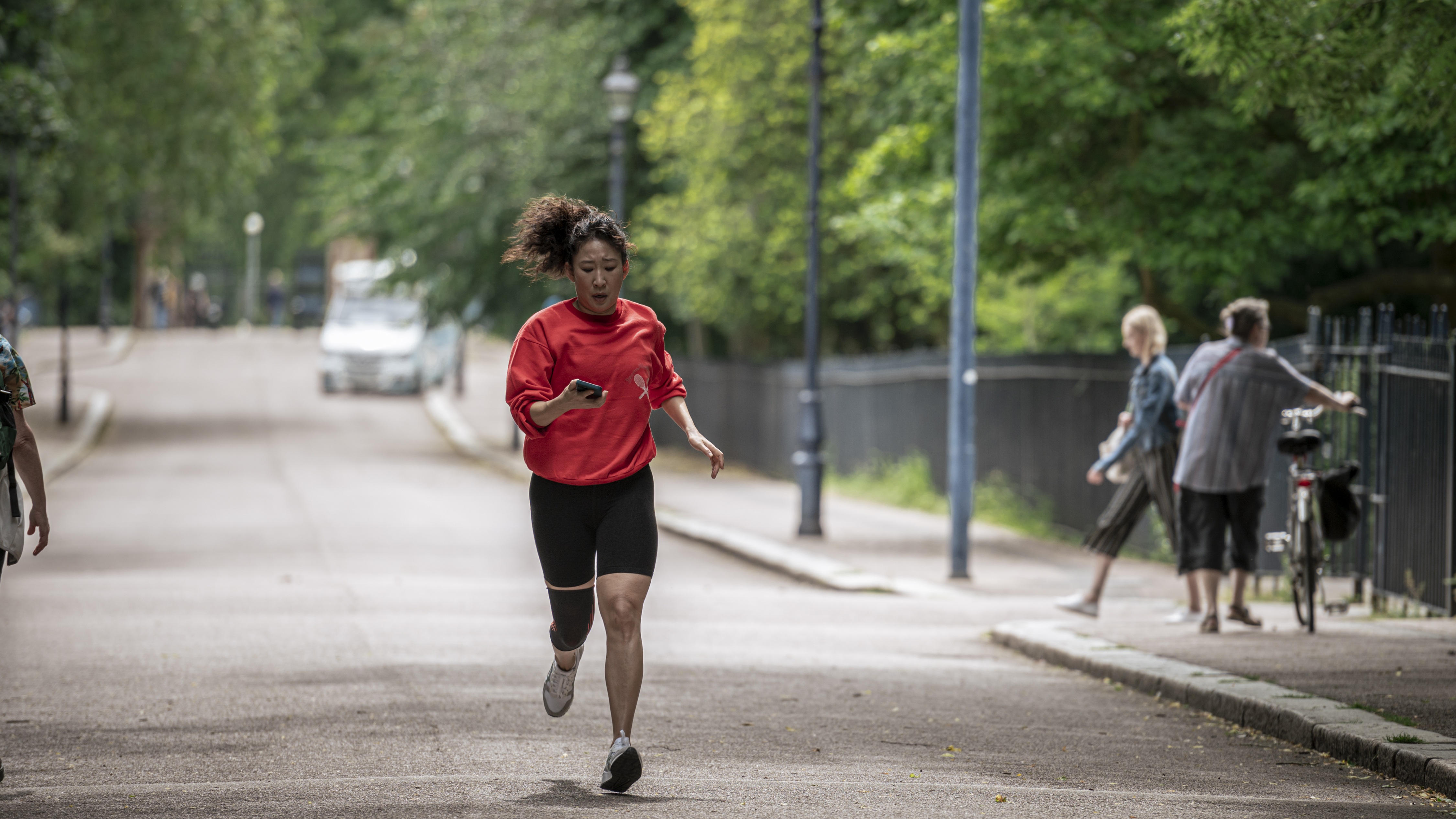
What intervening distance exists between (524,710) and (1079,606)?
16.3 feet

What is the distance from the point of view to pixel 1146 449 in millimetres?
10727

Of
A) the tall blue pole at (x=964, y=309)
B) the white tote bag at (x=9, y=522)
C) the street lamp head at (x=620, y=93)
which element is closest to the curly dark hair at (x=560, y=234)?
the white tote bag at (x=9, y=522)

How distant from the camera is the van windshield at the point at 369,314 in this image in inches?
1599

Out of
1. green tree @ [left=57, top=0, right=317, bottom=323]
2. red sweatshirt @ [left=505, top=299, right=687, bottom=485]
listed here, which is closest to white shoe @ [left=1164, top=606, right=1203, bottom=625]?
red sweatshirt @ [left=505, top=299, right=687, bottom=485]

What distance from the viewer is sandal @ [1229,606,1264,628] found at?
10.2 meters

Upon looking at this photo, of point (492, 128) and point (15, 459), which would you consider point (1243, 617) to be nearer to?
point (15, 459)

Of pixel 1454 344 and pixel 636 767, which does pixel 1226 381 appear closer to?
pixel 1454 344

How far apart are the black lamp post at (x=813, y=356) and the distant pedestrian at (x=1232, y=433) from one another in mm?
7826

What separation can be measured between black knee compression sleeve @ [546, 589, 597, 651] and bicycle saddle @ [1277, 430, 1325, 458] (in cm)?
527

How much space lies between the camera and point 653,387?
5.90m

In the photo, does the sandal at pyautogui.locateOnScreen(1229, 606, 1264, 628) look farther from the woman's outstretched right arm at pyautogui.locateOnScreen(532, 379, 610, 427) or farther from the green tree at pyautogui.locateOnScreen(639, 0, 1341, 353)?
the green tree at pyautogui.locateOnScreen(639, 0, 1341, 353)

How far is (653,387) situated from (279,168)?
61695 mm

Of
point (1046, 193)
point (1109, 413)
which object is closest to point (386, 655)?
point (1109, 413)

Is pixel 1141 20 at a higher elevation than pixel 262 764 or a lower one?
higher
